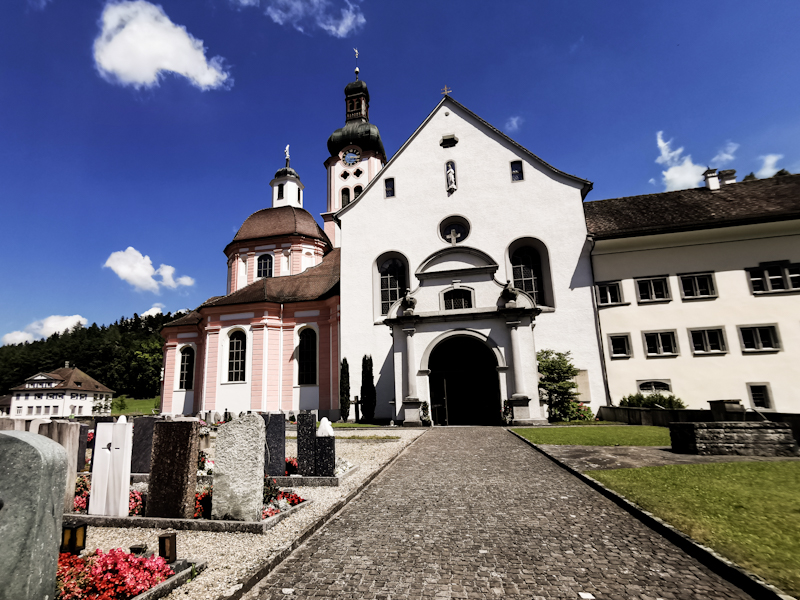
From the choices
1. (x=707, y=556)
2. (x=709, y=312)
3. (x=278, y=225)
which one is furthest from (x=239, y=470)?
(x=278, y=225)

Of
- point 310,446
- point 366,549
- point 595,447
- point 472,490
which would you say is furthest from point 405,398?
point 366,549

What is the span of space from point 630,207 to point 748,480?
22.1 meters

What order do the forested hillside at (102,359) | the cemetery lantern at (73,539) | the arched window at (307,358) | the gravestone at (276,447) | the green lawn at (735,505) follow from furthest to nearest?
the forested hillside at (102,359) < the arched window at (307,358) < the gravestone at (276,447) < the cemetery lantern at (73,539) < the green lawn at (735,505)

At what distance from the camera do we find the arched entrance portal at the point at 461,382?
21312mm

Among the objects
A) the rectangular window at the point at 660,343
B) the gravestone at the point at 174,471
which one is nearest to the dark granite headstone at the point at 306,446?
the gravestone at the point at 174,471

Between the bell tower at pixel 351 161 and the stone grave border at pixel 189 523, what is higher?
the bell tower at pixel 351 161

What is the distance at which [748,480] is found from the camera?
7.48 m

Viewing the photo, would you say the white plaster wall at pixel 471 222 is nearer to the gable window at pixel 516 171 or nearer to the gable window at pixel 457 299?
the gable window at pixel 516 171

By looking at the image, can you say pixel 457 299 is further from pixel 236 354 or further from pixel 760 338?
pixel 236 354

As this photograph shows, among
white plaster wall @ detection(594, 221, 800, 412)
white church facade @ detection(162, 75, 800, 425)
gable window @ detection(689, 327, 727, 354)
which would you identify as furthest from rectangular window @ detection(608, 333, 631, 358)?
gable window @ detection(689, 327, 727, 354)

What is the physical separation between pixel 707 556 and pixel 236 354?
94.6 feet

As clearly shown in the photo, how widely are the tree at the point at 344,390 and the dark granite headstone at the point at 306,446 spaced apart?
49.0 feet

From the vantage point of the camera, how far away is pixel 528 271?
79.9 feet

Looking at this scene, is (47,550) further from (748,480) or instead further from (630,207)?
(630,207)
